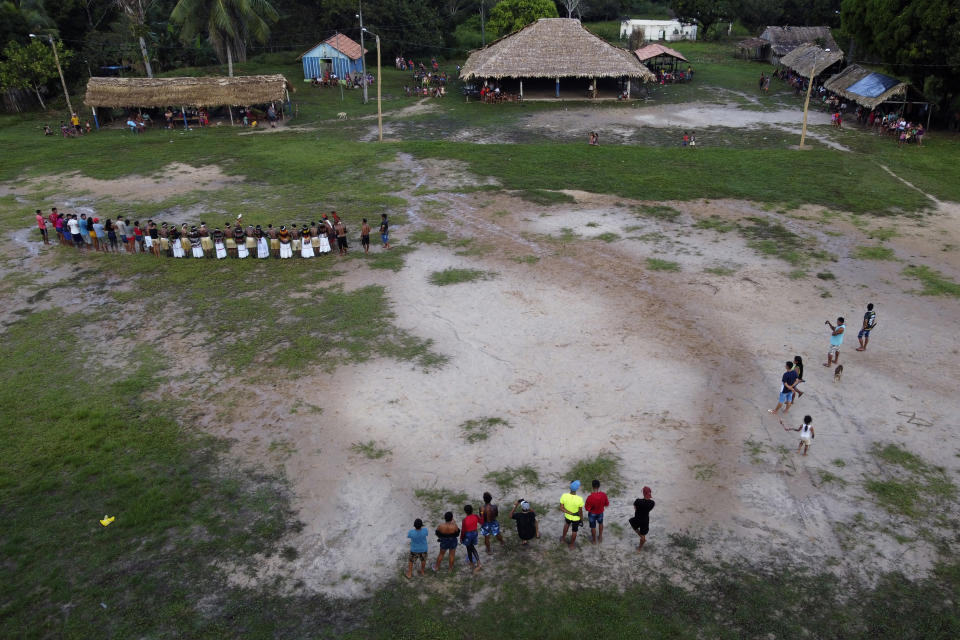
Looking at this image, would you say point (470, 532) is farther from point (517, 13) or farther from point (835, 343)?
point (517, 13)

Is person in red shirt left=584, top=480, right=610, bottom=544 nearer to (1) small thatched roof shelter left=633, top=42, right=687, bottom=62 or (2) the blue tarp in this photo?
(2) the blue tarp

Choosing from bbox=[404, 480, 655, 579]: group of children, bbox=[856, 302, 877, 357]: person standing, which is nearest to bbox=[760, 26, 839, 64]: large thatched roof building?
bbox=[856, 302, 877, 357]: person standing

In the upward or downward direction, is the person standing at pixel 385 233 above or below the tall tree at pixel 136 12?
below

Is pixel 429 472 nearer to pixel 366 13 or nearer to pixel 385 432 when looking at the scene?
pixel 385 432

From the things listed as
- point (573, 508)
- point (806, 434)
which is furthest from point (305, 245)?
point (806, 434)

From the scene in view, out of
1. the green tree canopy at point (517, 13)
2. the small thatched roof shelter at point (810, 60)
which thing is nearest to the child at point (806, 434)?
the small thatched roof shelter at point (810, 60)

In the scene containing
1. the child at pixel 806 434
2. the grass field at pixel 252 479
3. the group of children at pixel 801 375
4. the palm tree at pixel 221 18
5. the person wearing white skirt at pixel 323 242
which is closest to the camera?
the grass field at pixel 252 479

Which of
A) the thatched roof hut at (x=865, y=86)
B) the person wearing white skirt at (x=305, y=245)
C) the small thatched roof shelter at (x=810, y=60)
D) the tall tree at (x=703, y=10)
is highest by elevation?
the tall tree at (x=703, y=10)

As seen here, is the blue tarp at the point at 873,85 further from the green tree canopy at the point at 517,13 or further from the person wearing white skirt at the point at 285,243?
the person wearing white skirt at the point at 285,243
